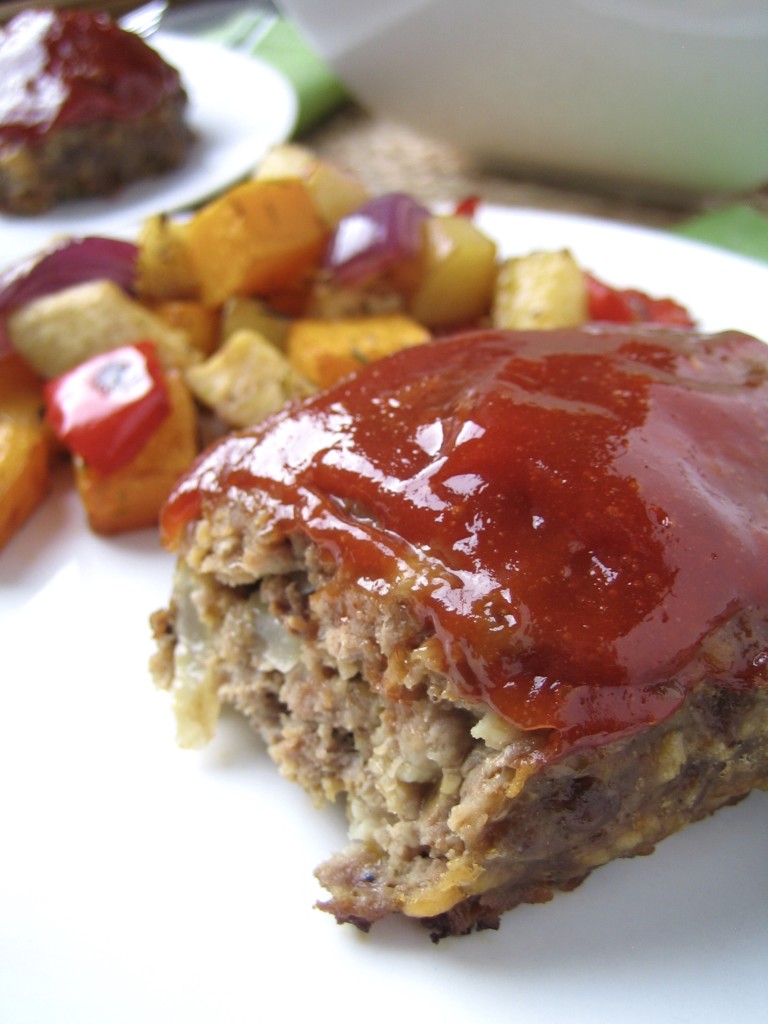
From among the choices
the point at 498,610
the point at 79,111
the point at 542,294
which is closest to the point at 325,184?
the point at 542,294

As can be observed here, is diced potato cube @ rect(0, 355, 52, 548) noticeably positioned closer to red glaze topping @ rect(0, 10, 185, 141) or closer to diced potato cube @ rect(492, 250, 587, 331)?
diced potato cube @ rect(492, 250, 587, 331)

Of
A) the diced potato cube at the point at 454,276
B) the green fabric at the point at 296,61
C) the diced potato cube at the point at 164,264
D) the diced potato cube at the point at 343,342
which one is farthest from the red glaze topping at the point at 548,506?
the green fabric at the point at 296,61

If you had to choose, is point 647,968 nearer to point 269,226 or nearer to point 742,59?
point 269,226

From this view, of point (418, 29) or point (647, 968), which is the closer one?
point (647, 968)

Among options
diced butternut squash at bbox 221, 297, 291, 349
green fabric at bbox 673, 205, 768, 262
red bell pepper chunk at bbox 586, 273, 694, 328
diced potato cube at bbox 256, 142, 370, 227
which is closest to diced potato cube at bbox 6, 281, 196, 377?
diced butternut squash at bbox 221, 297, 291, 349

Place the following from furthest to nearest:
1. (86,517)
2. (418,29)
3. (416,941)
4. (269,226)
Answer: (418,29), (269,226), (86,517), (416,941)

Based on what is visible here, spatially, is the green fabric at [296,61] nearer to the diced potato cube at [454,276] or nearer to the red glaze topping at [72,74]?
the red glaze topping at [72,74]

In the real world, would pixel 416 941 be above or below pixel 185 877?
below

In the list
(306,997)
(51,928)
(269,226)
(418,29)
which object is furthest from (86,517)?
(418,29)

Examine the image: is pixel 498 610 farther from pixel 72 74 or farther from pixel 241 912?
pixel 72 74
